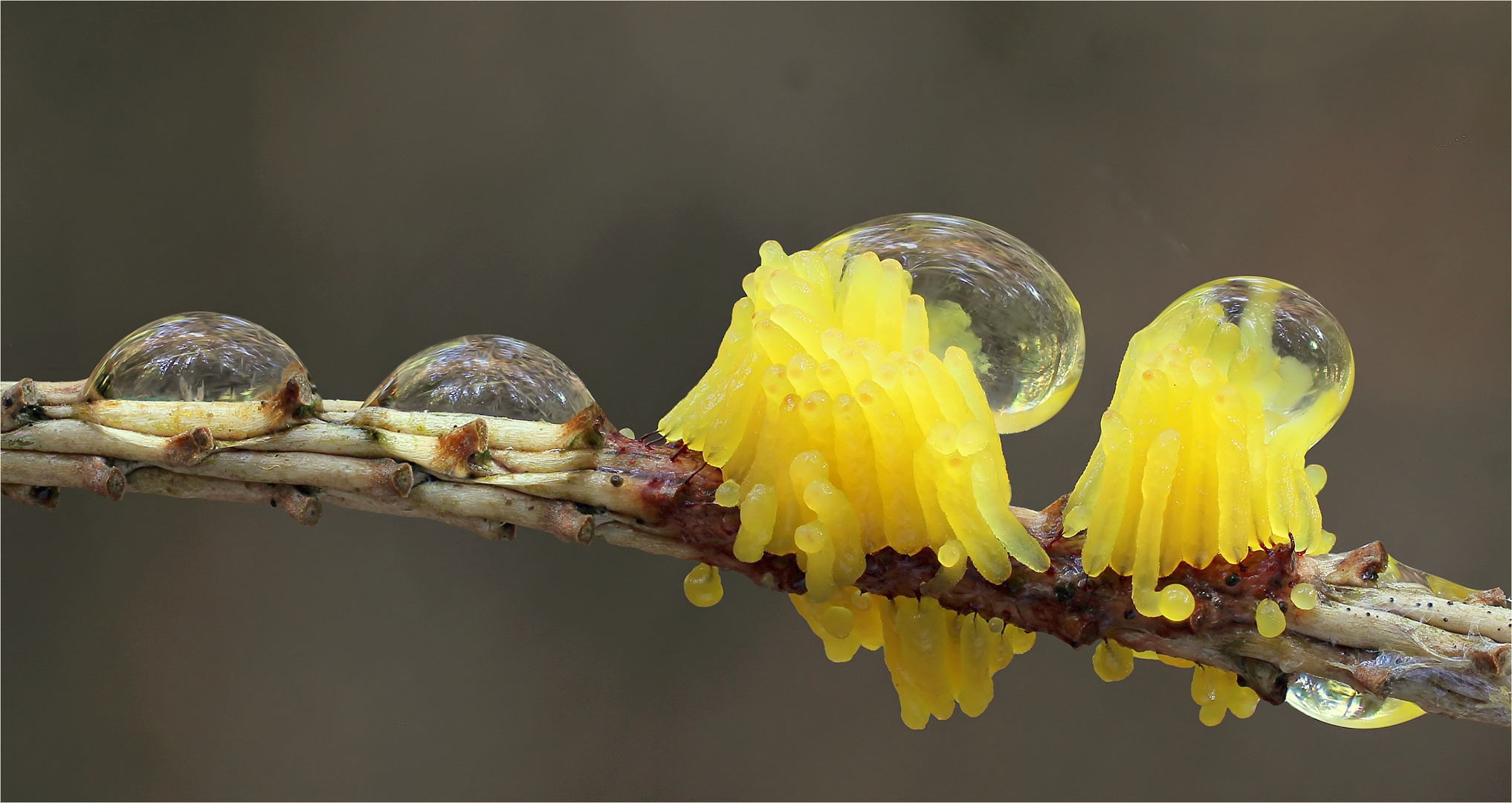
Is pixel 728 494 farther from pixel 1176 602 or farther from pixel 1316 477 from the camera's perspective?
pixel 1316 477

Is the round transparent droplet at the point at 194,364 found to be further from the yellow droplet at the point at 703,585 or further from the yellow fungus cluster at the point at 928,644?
the yellow fungus cluster at the point at 928,644

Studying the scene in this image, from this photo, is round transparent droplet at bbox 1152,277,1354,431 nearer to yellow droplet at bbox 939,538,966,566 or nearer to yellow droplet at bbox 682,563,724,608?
yellow droplet at bbox 939,538,966,566

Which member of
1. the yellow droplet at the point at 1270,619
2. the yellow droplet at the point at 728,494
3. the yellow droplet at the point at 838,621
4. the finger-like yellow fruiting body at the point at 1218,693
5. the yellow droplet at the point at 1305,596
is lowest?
the finger-like yellow fruiting body at the point at 1218,693

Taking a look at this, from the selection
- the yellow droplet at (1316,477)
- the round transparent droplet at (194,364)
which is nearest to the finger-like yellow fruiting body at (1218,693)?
the yellow droplet at (1316,477)

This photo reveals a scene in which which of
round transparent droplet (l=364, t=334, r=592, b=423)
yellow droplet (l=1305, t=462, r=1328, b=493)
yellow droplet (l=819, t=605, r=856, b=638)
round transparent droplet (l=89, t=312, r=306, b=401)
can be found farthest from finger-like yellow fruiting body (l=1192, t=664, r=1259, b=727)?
round transparent droplet (l=89, t=312, r=306, b=401)

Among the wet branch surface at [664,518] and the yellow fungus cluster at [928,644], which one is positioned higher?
the wet branch surface at [664,518]

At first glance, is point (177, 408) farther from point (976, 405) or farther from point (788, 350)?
point (976, 405)

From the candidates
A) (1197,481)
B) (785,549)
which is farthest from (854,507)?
(1197,481)
